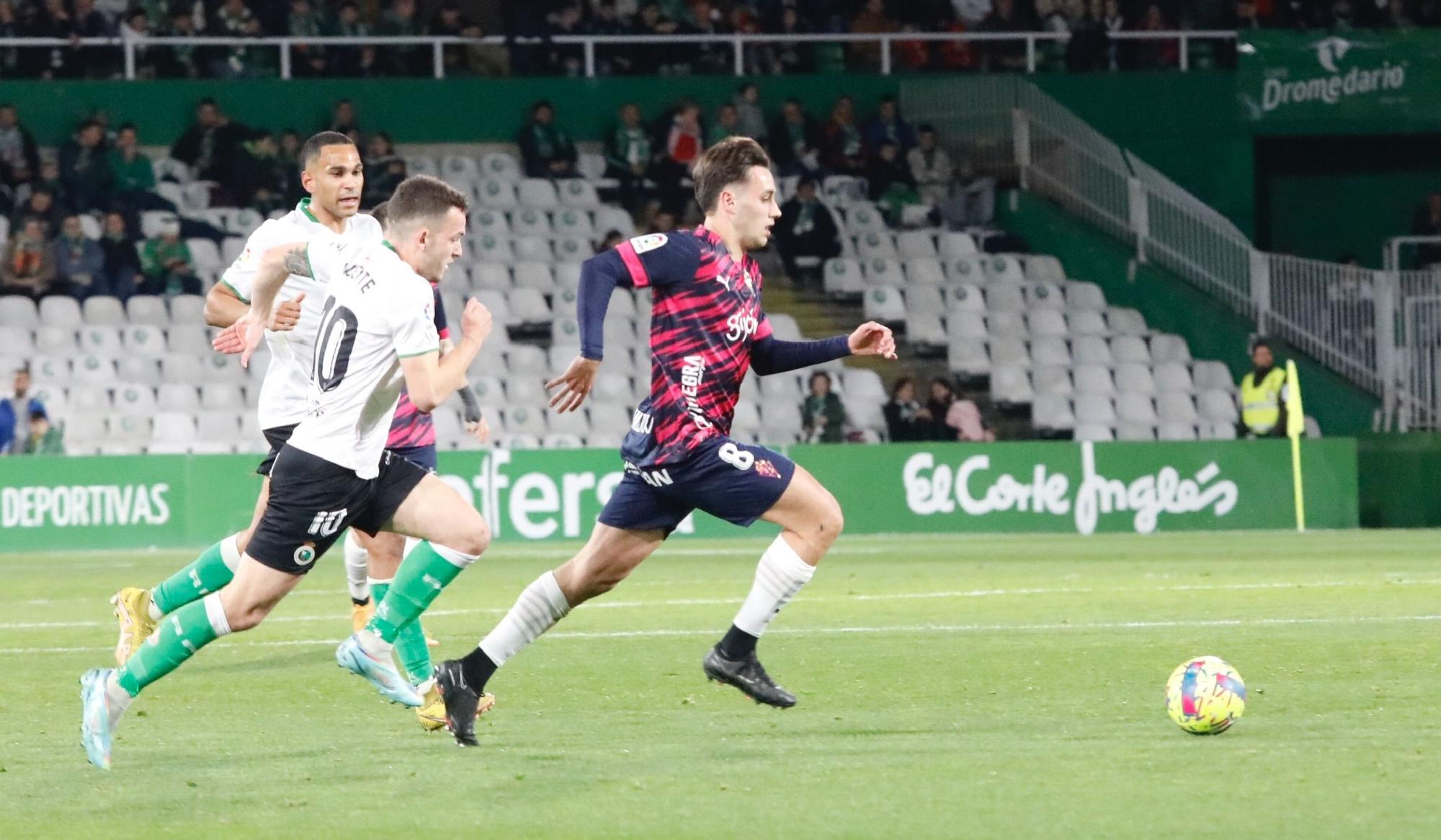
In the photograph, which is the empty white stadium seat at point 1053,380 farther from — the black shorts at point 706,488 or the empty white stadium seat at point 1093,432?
the black shorts at point 706,488

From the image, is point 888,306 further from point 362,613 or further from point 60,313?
Answer: point 362,613

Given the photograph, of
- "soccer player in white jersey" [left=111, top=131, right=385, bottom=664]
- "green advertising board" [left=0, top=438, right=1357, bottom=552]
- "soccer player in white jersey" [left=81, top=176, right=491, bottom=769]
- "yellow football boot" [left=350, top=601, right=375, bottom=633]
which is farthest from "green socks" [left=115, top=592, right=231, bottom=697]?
"green advertising board" [left=0, top=438, right=1357, bottom=552]

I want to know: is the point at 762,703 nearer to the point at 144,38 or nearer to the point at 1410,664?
the point at 1410,664

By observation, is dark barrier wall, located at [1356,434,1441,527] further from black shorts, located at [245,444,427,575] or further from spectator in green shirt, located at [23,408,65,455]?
black shorts, located at [245,444,427,575]

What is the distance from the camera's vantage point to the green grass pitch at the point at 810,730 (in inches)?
228

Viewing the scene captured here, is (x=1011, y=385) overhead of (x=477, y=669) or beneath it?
overhead

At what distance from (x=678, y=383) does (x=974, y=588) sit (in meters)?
6.80

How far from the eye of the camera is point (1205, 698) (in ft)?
23.0

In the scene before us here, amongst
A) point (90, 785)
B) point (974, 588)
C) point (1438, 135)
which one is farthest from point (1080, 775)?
point (1438, 135)

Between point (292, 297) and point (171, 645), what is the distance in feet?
9.02

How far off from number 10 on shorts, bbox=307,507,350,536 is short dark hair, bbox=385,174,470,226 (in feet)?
3.34

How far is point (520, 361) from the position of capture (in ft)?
79.3

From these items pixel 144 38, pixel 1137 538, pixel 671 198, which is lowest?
pixel 1137 538

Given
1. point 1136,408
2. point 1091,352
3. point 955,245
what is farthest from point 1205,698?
point 955,245
